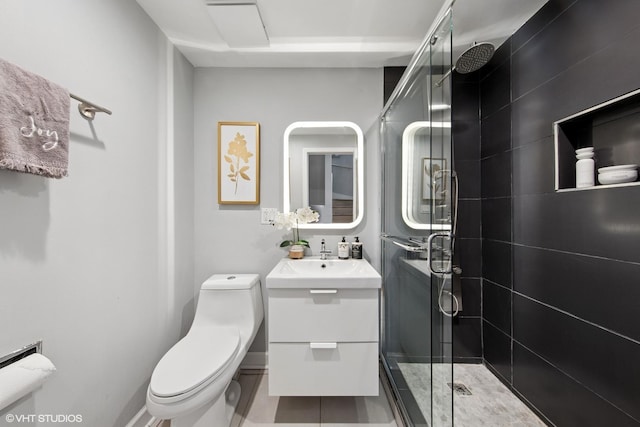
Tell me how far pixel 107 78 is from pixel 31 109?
1.64 feet

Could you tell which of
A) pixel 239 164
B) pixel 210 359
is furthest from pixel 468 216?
pixel 210 359

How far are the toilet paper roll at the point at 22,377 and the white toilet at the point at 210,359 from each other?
39 centimetres

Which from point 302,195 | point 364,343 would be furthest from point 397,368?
point 302,195

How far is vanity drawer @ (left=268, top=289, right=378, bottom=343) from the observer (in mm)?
1350

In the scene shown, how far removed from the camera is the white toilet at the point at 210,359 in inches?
42.0

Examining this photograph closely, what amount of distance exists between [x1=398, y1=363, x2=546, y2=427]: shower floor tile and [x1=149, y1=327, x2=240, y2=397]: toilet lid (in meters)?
0.95

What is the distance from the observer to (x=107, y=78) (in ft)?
3.97

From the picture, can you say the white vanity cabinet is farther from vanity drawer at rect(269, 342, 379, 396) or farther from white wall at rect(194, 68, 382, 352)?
white wall at rect(194, 68, 382, 352)

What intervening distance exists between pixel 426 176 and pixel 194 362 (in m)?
1.39

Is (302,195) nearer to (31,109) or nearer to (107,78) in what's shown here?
(107,78)

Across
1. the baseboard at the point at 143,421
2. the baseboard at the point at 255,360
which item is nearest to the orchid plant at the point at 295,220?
the baseboard at the point at 255,360

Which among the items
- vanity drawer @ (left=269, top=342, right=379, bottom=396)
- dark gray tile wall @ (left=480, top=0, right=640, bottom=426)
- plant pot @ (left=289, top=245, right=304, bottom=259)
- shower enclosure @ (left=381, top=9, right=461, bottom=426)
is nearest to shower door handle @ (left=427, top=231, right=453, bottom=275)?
shower enclosure @ (left=381, top=9, right=461, bottom=426)

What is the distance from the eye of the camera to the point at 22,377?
0.77m

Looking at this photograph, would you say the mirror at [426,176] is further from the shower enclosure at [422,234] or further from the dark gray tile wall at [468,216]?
the dark gray tile wall at [468,216]
